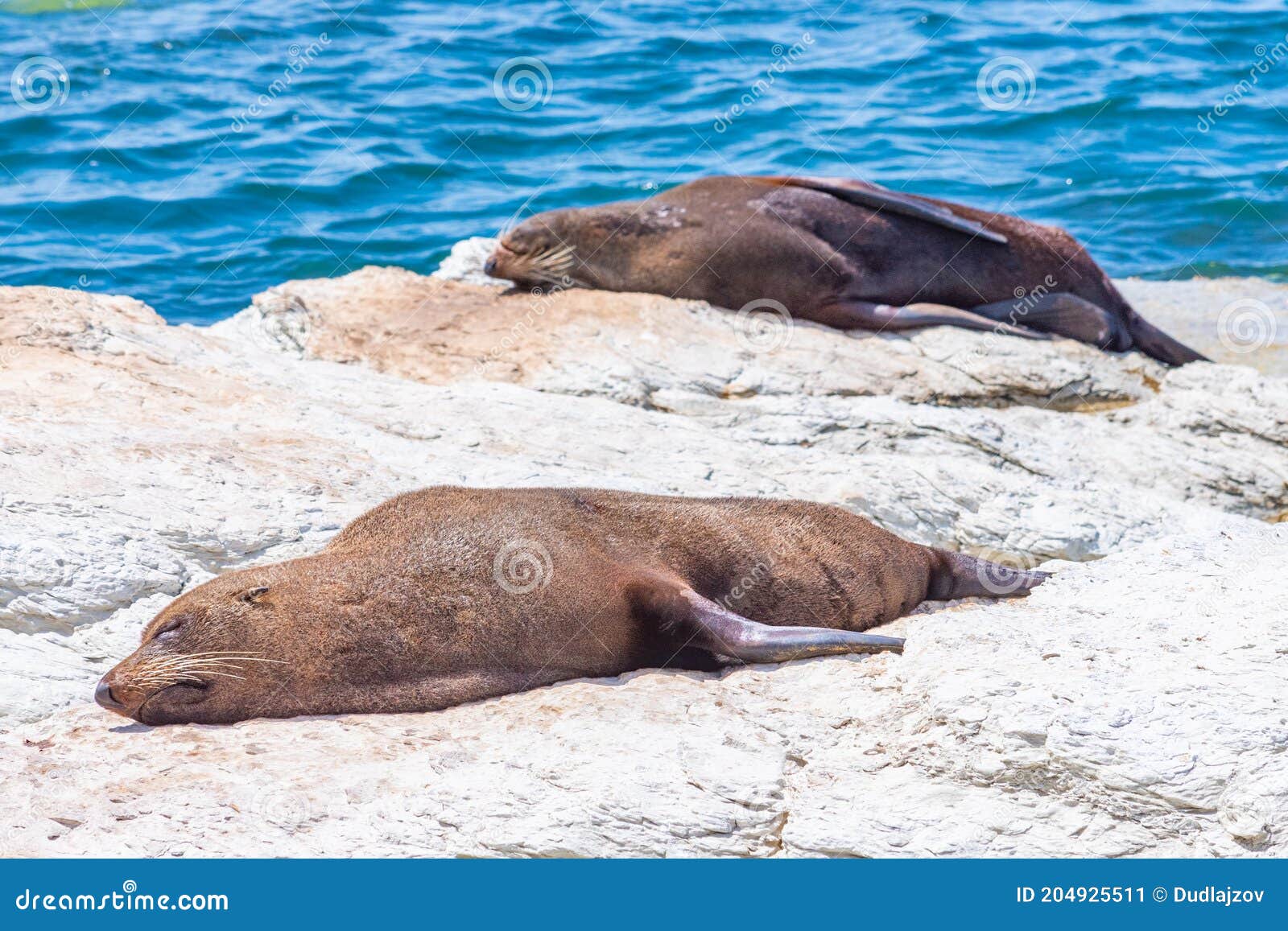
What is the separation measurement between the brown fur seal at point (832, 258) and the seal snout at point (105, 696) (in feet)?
19.1

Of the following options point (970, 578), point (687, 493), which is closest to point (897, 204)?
point (687, 493)

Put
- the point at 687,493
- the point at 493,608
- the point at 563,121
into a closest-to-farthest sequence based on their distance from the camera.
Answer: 1. the point at 493,608
2. the point at 687,493
3. the point at 563,121

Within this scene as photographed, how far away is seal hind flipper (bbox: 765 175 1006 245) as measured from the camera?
9.73 metres

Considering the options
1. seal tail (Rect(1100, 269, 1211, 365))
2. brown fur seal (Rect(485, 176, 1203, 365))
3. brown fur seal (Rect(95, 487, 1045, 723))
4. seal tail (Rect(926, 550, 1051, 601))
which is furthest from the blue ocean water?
brown fur seal (Rect(95, 487, 1045, 723))

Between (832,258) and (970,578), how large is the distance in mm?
4001

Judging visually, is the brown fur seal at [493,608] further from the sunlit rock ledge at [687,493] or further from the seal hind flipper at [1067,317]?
the seal hind flipper at [1067,317]

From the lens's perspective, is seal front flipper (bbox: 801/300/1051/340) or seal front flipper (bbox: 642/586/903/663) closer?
seal front flipper (bbox: 642/586/903/663)

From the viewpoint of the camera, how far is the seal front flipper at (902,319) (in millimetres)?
9062

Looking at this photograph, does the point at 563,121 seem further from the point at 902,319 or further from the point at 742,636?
the point at 742,636

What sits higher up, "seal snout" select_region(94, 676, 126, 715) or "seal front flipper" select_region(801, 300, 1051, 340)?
"seal front flipper" select_region(801, 300, 1051, 340)

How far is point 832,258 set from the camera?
954cm

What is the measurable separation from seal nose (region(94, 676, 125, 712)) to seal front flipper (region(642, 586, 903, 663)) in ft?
5.40

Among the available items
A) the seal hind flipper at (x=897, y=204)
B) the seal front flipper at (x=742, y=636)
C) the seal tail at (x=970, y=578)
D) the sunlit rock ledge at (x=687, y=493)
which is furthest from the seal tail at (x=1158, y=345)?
the seal front flipper at (x=742, y=636)

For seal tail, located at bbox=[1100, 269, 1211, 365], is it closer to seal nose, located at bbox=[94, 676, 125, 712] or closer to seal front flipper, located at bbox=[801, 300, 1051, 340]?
seal front flipper, located at bbox=[801, 300, 1051, 340]
